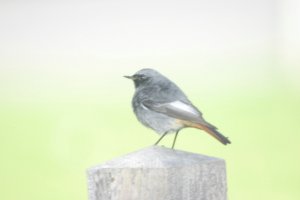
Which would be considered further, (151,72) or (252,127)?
(252,127)

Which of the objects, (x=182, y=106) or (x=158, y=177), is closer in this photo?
(x=158, y=177)

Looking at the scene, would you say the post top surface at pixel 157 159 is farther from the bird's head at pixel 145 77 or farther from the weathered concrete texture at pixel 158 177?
the bird's head at pixel 145 77

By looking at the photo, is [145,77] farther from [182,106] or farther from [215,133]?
[215,133]

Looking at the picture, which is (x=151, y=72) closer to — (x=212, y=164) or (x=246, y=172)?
(x=212, y=164)

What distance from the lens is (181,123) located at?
354 centimetres

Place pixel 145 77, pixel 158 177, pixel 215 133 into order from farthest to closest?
pixel 145 77 → pixel 215 133 → pixel 158 177

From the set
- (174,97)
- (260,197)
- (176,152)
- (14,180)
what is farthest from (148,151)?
(14,180)

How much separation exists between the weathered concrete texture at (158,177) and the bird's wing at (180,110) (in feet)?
2.00

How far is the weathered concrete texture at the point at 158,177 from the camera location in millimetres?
2730

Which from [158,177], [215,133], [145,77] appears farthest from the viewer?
[145,77]

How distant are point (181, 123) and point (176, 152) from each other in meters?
0.70

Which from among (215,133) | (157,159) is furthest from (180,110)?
(157,159)

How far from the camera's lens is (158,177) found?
273 cm

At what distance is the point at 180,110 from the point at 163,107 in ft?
0.23
